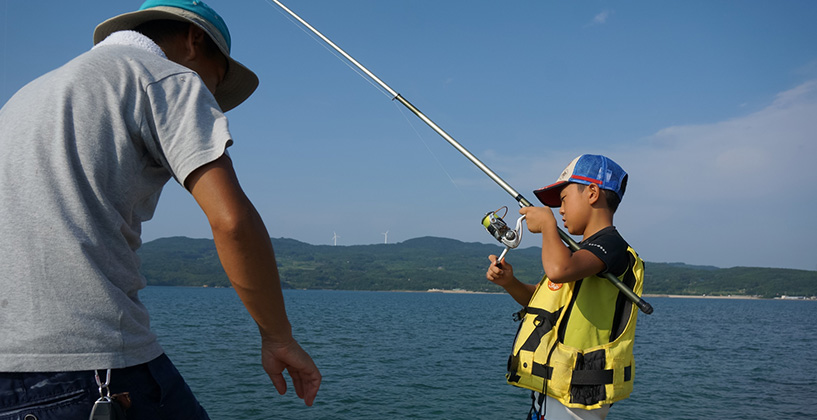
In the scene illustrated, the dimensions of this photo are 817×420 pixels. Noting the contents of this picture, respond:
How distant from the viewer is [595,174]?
338 centimetres

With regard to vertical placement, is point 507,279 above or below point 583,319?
above

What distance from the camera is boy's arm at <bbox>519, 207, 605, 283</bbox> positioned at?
2895 millimetres

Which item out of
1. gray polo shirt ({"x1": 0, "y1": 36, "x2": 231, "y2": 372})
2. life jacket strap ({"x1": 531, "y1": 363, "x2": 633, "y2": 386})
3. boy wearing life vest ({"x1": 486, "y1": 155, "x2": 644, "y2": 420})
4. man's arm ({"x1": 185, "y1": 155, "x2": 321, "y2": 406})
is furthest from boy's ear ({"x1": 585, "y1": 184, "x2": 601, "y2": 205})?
gray polo shirt ({"x1": 0, "y1": 36, "x2": 231, "y2": 372})


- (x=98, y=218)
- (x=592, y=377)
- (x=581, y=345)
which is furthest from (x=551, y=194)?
(x=98, y=218)

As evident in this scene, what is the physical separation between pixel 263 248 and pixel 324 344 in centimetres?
3292

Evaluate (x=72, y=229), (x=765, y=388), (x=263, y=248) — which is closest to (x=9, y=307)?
(x=72, y=229)

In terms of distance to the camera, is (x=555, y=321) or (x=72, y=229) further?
(x=555, y=321)

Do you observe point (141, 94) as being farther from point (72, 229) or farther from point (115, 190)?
point (72, 229)

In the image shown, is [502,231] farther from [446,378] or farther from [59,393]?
[446,378]

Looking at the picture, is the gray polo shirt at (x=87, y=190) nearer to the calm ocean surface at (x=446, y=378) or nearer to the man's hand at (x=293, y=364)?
the man's hand at (x=293, y=364)

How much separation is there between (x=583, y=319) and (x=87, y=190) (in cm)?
250

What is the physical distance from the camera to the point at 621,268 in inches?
123

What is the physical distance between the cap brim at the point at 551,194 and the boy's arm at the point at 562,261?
1.47ft

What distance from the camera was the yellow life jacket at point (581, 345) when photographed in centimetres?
301
